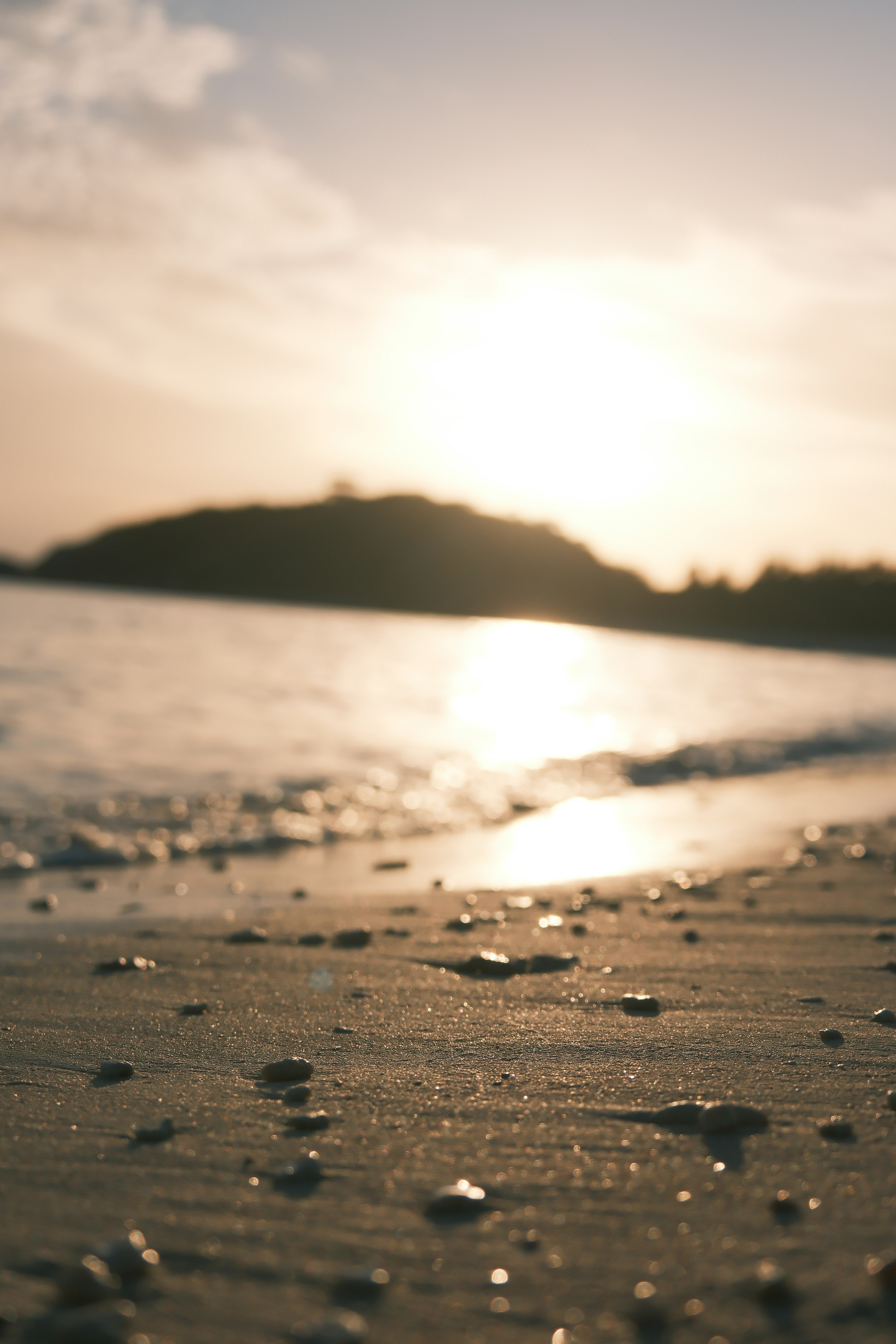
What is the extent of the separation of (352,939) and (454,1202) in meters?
2.74

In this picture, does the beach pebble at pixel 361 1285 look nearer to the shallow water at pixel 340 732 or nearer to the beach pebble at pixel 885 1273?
the beach pebble at pixel 885 1273

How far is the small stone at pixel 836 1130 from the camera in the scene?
2428mm

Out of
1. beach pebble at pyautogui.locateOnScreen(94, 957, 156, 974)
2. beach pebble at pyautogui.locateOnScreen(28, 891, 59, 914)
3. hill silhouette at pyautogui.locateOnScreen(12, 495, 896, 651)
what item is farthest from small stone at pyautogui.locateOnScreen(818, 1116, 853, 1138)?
hill silhouette at pyautogui.locateOnScreen(12, 495, 896, 651)

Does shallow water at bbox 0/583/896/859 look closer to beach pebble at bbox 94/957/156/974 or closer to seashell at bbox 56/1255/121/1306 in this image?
beach pebble at bbox 94/957/156/974

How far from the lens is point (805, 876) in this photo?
22.5 ft

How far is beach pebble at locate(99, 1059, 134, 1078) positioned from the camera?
293 cm

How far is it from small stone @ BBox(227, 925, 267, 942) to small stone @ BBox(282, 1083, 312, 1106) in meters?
2.04

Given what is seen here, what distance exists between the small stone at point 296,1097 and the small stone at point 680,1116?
903 mm

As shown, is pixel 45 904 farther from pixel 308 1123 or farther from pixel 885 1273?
pixel 885 1273

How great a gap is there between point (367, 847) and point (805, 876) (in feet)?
11.1

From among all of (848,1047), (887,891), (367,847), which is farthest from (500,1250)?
(367,847)

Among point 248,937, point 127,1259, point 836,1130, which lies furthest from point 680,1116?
point 248,937

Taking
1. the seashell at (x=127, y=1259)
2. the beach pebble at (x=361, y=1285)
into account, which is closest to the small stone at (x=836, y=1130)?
the beach pebble at (x=361, y=1285)

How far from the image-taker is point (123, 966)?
4.22 meters
